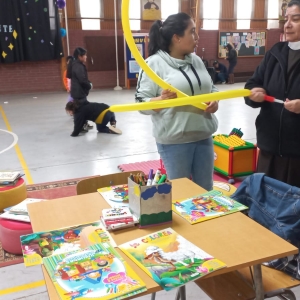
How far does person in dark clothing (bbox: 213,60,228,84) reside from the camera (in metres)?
12.3

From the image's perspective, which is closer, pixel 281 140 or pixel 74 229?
pixel 74 229

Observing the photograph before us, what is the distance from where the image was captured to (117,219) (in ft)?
4.82

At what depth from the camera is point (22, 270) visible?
249cm

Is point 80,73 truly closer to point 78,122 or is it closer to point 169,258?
point 78,122

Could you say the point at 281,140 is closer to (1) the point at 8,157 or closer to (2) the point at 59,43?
(1) the point at 8,157

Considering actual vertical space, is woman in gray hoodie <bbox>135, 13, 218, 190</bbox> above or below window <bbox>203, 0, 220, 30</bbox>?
below

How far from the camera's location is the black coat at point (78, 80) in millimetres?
6164

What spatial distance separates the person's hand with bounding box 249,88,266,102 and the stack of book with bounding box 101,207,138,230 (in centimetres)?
97

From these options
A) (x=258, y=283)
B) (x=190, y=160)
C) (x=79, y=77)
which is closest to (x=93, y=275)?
(x=258, y=283)

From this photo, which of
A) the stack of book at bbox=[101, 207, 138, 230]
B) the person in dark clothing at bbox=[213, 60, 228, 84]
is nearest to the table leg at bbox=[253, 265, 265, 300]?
the stack of book at bbox=[101, 207, 138, 230]

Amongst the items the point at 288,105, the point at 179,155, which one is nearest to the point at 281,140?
the point at 288,105

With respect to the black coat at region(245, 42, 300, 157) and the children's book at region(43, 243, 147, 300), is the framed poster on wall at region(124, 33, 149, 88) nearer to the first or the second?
the black coat at region(245, 42, 300, 157)

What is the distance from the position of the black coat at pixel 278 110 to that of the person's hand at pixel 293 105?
13cm

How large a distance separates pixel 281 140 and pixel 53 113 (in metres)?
6.37
